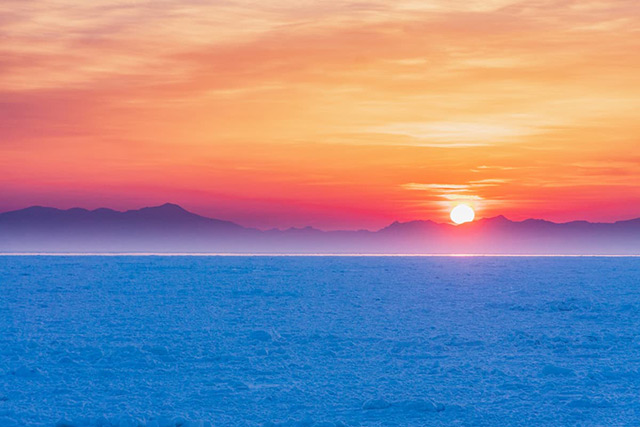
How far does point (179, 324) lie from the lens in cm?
1269

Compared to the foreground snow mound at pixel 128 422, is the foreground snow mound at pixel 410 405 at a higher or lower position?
higher

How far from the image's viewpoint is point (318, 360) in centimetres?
939

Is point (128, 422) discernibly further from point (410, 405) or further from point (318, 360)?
point (318, 360)

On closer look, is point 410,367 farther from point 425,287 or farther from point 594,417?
point 425,287

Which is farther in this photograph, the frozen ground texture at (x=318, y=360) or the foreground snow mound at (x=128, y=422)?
the frozen ground texture at (x=318, y=360)

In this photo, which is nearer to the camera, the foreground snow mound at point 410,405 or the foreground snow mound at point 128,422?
the foreground snow mound at point 128,422

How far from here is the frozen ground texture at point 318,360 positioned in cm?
702

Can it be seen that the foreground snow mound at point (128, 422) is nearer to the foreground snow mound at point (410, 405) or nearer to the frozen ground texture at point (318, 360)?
the frozen ground texture at point (318, 360)

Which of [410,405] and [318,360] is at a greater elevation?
[318,360]

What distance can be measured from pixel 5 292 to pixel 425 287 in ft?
34.1

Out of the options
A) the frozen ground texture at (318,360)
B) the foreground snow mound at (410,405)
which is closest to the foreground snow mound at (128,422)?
the frozen ground texture at (318,360)

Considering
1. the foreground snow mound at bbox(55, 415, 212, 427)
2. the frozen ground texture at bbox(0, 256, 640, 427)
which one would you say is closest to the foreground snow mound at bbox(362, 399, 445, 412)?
the frozen ground texture at bbox(0, 256, 640, 427)

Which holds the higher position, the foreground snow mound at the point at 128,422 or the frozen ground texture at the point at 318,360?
the frozen ground texture at the point at 318,360

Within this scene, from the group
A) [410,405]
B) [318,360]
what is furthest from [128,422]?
[318,360]
